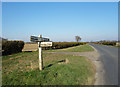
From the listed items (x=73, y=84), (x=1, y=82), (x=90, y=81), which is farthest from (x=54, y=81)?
(x=1, y=82)

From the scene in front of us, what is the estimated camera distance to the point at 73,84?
3.16 meters

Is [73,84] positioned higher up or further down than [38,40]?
further down

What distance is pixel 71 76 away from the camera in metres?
3.76

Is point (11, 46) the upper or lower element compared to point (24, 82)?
upper

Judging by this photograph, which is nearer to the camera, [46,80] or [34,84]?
[34,84]

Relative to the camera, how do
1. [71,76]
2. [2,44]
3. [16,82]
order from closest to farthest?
[16,82] → [71,76] → [2,44]

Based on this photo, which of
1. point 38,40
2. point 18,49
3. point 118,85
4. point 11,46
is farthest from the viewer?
point 18,49

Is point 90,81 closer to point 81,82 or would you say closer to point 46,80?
point 81,82

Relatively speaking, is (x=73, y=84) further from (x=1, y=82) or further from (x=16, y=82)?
(x=1, y=82)

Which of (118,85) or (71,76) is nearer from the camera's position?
(118,85)

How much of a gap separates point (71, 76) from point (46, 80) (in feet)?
3.84

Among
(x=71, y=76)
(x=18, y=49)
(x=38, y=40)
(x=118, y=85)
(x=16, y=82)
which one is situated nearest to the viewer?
(x=118, y=85)

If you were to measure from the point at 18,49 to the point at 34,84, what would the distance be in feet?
44.4

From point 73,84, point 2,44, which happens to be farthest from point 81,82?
point 2,44
